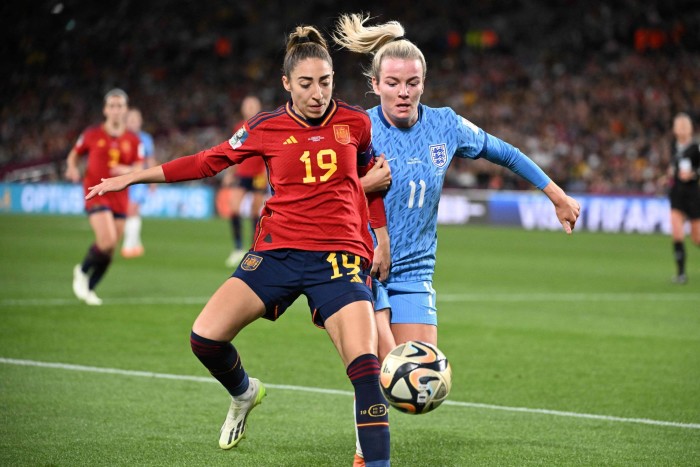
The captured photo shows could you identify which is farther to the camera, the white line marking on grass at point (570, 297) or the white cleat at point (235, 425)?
the white line marking on grass at point (570, 297)

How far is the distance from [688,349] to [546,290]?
488 centimetres

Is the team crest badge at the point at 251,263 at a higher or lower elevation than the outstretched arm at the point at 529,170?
lower

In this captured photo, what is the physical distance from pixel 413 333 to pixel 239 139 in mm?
1405

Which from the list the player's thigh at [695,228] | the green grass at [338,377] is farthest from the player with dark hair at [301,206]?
the player's thigh at [695,228]

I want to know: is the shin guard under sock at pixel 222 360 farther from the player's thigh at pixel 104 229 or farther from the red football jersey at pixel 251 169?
the red football jersey at pixel 251 169

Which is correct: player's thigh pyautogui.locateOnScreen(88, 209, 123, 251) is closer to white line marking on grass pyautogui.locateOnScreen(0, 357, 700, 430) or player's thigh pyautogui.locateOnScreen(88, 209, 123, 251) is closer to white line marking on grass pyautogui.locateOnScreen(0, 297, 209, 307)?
white line marking on grass pyautogui.locateOnScreen(0, 297, 209, 307)

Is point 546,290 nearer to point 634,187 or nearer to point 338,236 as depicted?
point 338,236

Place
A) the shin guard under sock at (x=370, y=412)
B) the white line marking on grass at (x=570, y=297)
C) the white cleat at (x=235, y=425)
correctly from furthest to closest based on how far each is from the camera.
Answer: the white line marking on grass at (x=570, y=297)
the white cleat at (x=235, y=425)
the shin guard under sock at (x=370, y=412)

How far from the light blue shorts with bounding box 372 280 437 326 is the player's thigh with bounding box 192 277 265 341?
2.55 ft

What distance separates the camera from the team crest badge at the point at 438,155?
5.80 meters

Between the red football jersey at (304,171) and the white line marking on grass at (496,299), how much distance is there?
7.68 metres

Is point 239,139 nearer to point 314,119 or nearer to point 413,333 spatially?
point 314,119

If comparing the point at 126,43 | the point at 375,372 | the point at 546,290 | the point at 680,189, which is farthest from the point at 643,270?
the point at 126,43

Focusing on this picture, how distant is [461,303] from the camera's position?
525 inches
